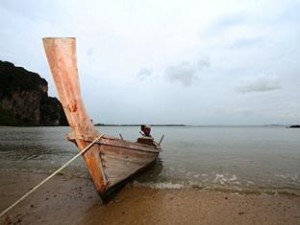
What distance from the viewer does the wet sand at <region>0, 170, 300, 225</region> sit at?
6910 mm

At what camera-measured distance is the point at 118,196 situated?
8758 mm

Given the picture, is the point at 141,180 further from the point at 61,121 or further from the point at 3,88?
the point at 61,121

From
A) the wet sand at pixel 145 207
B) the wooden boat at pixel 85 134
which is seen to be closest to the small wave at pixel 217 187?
the wet sand at pixel 145 207

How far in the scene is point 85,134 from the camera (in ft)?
25.1

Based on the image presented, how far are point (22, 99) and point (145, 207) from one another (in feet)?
377

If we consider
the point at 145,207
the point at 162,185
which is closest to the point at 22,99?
the point at 162,185

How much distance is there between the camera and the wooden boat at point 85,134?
669 centimetres

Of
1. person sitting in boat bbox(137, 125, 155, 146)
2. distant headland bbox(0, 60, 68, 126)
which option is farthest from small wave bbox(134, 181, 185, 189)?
distant headland bbox(0, 60, 68, 126)

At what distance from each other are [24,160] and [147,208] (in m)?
12.0

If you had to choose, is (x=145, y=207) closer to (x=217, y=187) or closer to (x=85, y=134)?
(x=85, y=134)

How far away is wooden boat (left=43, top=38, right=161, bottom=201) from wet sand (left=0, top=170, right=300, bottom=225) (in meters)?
0.75

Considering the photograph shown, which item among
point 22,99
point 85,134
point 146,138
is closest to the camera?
point 85,134

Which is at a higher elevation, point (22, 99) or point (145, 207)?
point (22, 99)

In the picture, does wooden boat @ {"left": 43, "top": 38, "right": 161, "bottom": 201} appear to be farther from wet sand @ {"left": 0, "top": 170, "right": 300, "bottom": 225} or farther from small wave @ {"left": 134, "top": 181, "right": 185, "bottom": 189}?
small wave @ {"left": 134, "top": 181, "right": 185, "bottom": 189}
